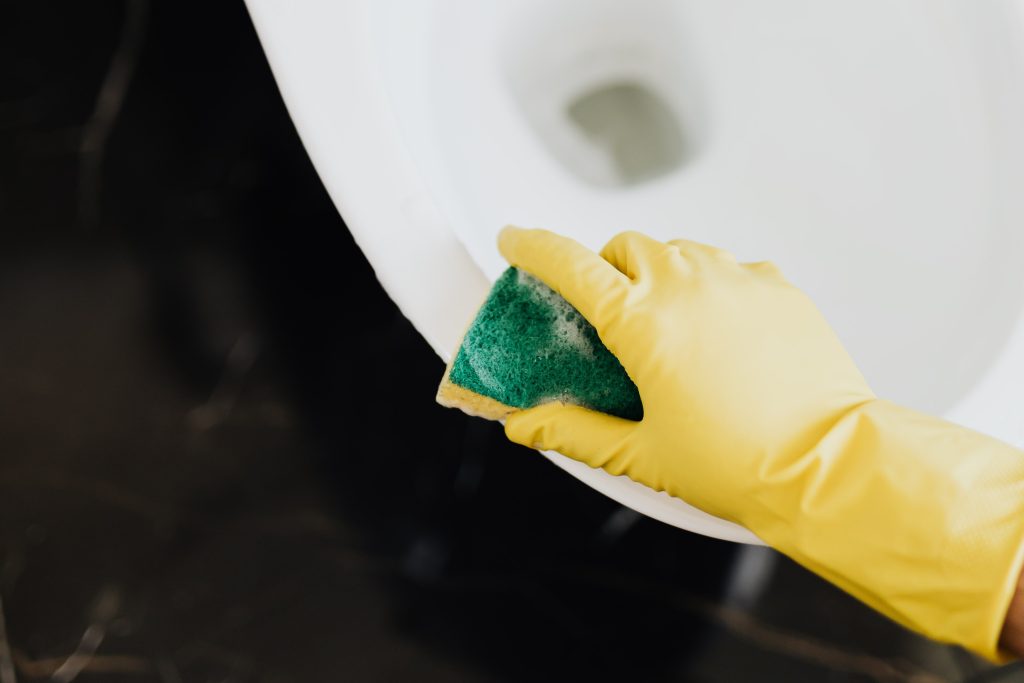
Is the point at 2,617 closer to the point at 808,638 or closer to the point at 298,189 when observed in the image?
the point at 298,189

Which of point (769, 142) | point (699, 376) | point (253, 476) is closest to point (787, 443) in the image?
point (699, 376)

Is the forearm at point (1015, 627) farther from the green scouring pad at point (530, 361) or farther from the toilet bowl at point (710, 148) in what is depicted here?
the green scouring pad at point (530, 361)

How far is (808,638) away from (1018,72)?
0.63m

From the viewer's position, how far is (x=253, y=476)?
92cm

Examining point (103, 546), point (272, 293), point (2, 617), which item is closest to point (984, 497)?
point (272, 293)

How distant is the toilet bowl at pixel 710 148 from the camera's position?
1.75ft

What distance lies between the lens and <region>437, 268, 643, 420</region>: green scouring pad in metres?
0.49

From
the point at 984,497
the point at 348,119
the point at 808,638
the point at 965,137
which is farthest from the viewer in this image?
the point at 808,638

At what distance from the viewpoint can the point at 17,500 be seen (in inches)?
35.9

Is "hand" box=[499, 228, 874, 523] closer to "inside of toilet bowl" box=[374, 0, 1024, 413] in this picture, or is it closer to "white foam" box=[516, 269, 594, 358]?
"white foam" box=[516, 269, 594, 358]

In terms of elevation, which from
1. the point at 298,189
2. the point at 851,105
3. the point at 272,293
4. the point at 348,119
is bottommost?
the point at 272,293

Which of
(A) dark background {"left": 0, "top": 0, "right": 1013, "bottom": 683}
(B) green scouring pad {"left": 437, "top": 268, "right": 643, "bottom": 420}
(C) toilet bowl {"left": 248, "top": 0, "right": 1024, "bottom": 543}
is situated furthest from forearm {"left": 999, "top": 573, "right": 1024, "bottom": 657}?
(A) dark background {"left": 0, "top": 0, "right": 1013, "bottom": 683}

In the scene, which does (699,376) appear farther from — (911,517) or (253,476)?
(253,476)

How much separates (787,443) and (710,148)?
0.45m
